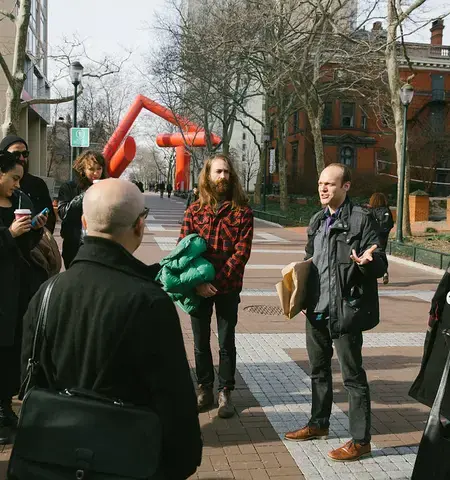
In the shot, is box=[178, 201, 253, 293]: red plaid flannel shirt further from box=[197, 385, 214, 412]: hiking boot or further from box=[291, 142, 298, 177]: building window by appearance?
box=[291, 142, 298, 177]: building window

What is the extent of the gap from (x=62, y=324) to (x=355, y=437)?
2.59 m

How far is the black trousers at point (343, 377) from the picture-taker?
12.2ft

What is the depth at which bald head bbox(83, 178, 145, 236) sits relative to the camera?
1942mm

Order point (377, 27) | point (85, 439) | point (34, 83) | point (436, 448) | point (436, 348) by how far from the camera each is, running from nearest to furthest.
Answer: point (85, 439) < point (436, 448) < point (436, 348) < point (377, 27) < point (34, 83)

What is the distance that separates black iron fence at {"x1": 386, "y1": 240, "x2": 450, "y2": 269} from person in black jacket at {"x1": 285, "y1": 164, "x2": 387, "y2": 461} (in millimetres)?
9535

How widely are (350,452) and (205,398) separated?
1317 mm

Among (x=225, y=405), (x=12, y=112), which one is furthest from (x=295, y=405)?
(x=12, y=112)

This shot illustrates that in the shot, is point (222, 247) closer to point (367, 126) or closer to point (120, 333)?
point (120, 333)

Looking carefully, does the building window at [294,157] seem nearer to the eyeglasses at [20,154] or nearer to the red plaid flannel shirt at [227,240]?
the red plaid flannel shirt at [227,240]

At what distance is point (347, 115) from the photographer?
51.5 m

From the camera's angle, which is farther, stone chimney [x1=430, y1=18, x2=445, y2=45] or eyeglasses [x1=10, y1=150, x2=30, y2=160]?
stone chimney [x1=430, y1=18, x2=445, y2=45]

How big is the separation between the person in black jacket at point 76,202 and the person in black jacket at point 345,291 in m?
2.13

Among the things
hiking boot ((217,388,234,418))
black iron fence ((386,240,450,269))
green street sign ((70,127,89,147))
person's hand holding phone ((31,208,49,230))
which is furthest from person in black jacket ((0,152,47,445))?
green street sign ((70,127,89,147))

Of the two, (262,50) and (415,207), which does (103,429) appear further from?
(415,207)
